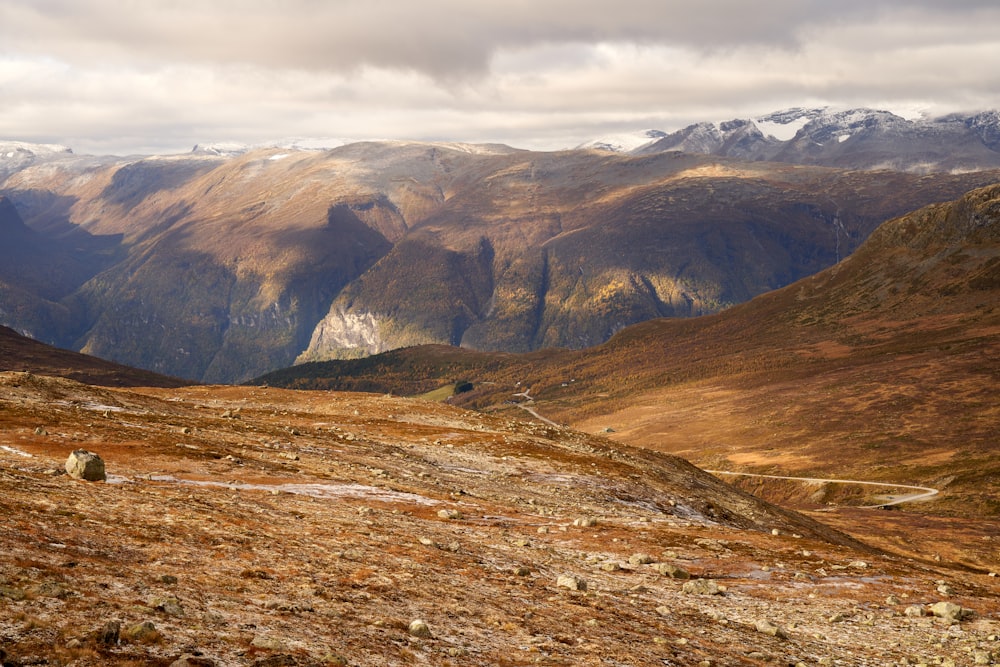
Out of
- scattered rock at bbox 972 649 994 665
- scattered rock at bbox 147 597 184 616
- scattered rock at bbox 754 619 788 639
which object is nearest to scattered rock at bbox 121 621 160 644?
scattered rock at bbox 147 597 184 616

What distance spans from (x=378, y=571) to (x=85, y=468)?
1486cm

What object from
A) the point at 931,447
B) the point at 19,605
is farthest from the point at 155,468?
the point at 931,447

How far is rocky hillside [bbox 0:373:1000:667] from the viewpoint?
60.1 ft

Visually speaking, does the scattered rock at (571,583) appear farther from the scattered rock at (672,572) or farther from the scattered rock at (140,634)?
the scattered rock at (140,634)

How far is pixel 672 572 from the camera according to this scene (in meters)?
33.2

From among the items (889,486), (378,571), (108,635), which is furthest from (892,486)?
(108,635)

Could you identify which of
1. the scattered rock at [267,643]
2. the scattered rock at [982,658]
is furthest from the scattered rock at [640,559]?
the scattered rock at [267,643]

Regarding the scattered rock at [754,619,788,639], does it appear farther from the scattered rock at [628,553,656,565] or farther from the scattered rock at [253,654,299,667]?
the scattered rock at [253,654,299,667]

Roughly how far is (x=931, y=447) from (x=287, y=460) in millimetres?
178432

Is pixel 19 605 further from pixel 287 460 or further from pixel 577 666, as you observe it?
pixel 287 460

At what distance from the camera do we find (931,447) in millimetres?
188125

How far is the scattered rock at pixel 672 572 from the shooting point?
33.2 m

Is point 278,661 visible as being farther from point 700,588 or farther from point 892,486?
point 892,486

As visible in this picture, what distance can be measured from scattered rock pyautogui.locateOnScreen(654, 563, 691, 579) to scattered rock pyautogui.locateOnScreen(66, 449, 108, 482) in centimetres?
2315
